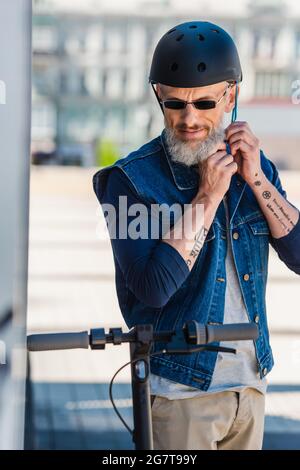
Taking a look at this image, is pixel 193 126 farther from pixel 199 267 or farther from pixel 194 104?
pixel 199 267

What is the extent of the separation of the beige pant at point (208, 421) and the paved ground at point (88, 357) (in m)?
0.64

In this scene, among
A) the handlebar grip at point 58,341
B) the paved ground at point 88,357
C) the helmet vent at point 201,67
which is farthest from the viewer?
the paved ground at point 88,357

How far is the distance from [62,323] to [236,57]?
18.5 ft

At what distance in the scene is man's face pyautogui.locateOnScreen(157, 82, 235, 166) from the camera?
1.96m

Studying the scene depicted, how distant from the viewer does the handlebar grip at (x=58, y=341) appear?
161 centimetres

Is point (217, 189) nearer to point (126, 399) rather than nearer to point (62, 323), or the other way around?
point (126, 399)

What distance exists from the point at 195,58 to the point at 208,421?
84 cm

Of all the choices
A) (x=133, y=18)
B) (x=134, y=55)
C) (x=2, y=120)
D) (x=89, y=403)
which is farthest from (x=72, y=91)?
(x=2, y=120)

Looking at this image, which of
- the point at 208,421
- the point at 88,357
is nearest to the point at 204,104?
the point at 208,421

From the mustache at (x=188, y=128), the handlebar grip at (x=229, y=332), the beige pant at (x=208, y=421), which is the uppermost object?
the mustache at (x=188, y=128)

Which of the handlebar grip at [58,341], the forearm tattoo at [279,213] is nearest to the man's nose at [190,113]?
the forearm tattoo at [279,213]

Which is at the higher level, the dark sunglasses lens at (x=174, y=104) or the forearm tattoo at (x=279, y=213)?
the dark sunglasses lens at (x=174, y=104)

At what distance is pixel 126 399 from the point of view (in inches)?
213

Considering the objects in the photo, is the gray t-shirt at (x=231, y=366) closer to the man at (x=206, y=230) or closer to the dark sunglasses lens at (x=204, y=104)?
the man at (x=206, y=230)
